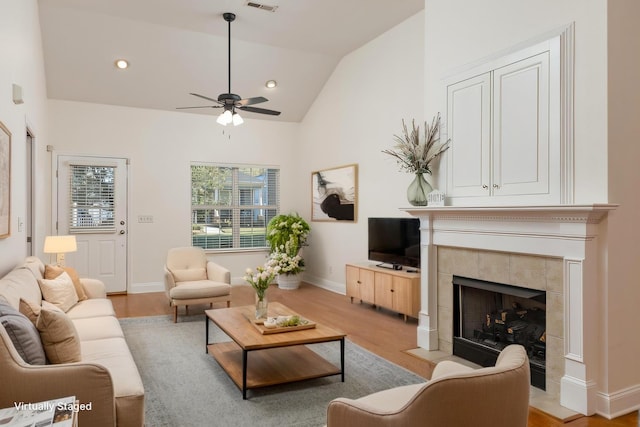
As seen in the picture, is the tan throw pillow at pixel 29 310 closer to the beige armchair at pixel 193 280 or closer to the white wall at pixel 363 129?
the beige armchair at pixel 193 280

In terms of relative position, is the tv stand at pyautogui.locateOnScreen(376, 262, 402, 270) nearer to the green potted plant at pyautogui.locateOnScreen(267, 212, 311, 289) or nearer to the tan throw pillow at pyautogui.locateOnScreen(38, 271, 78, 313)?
the green potted plant at pyautogui.locateOnScreen(267, 212, 311, 289)

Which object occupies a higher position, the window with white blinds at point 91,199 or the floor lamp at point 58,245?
the window with white blinds at point 91,199

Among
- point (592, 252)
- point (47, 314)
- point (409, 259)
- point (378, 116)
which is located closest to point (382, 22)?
point (378, 116)

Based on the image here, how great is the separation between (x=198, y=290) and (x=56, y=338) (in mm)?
3024

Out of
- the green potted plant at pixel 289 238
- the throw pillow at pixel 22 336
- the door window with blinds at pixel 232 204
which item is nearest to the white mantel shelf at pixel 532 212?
the throw pillow at pixel 22 336

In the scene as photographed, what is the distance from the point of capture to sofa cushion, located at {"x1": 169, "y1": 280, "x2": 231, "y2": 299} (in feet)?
17.0

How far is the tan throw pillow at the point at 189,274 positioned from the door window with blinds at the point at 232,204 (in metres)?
1.66

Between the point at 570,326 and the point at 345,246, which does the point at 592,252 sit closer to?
the point at 570,326

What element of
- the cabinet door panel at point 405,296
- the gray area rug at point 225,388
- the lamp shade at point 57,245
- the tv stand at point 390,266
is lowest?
the gray area rug at point 225,388

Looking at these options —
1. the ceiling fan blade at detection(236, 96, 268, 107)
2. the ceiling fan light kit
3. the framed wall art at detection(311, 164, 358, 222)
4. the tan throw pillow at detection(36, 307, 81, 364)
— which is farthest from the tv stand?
the ceiling fan light kit

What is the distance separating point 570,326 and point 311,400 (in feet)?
5.83

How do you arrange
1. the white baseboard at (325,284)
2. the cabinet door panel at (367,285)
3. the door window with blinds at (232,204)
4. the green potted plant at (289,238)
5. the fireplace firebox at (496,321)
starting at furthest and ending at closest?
the door window with blinds at (232,204), the green potted plant at (289,238), the white baseboard at (325,284), the cabinet door panel at (367,285), the fireplace firebox at (496,321)

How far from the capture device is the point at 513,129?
336cm

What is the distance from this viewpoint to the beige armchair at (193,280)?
523 centimetres
